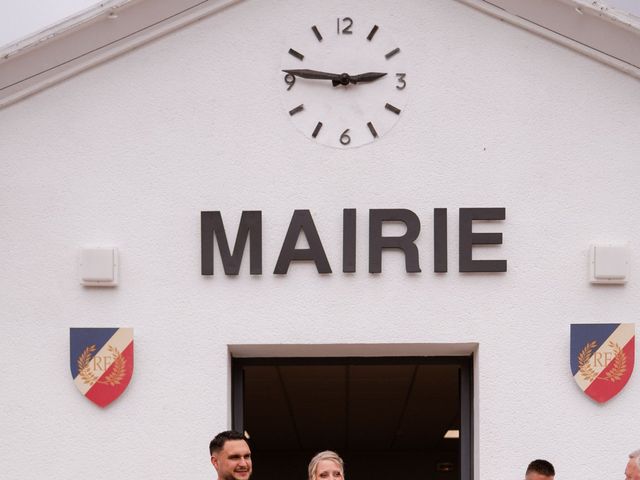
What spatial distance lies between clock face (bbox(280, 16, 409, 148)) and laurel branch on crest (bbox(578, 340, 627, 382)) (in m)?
1.64

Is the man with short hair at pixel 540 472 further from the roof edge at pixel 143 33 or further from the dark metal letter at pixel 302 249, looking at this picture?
the roof edge at pixel 143 33

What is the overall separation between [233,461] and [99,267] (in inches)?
75.7

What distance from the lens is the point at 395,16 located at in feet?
23.7

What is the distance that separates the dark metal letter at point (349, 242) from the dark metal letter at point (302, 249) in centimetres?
10

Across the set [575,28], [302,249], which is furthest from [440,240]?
[575,28]

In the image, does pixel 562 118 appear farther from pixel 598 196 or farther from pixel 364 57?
pixel 364 57

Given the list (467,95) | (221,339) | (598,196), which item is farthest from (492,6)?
(221,339)

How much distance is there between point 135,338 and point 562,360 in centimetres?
234

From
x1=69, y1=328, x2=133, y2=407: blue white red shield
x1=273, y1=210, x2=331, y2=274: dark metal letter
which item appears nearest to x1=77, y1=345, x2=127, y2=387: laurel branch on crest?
x1=69, y1=328, x2=133, y2=407: blue white red shield

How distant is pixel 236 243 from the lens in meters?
7.04

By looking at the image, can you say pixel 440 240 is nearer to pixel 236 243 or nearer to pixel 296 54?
pixel 236 243

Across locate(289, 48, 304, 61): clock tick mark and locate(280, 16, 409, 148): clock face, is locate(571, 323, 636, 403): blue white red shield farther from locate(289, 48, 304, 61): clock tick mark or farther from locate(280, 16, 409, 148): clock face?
locate(289, 48, 304, 61): clock tick mark

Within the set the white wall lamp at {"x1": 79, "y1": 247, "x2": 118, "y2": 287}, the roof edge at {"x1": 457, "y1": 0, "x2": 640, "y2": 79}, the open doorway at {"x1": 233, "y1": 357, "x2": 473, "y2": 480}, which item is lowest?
the open doorway at {"x1": 233, "y1": 357, "x2": 473, "y2": 480}

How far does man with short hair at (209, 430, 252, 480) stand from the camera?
5.47 metres
